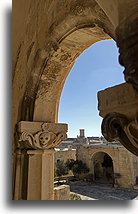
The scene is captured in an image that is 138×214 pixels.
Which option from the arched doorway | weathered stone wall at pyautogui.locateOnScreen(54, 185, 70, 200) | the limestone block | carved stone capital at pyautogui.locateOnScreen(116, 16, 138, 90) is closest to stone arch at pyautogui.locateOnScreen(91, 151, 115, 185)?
the arched doorway

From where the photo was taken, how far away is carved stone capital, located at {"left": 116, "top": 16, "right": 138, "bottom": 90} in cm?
71

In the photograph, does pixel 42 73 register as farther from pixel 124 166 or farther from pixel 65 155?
pixel 65 155

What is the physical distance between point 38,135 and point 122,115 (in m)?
1.48

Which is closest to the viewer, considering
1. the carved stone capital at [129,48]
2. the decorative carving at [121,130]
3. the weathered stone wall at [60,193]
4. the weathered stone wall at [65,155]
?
the carved stone capital at [129,48]

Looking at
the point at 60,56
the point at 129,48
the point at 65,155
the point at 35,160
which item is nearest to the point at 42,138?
the point at 35,160

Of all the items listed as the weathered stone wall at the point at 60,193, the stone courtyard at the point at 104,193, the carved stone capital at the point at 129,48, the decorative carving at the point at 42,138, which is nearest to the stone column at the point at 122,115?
the carved stone capital at the point at 129,48

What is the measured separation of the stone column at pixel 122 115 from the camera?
32.6 inches

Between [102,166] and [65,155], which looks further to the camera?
[102,166]

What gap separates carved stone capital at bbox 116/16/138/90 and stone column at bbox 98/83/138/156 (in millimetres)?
111

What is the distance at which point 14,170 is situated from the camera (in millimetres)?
2270

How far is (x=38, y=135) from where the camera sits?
219cm

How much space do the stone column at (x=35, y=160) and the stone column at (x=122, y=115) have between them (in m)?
1.35

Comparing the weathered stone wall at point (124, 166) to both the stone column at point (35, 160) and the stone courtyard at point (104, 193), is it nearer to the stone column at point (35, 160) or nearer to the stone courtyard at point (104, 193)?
the stone courtyard at point (104, 193)

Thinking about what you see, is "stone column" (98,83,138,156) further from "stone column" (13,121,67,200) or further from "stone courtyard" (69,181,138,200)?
"stone courtyard" (69,181,138,200)
